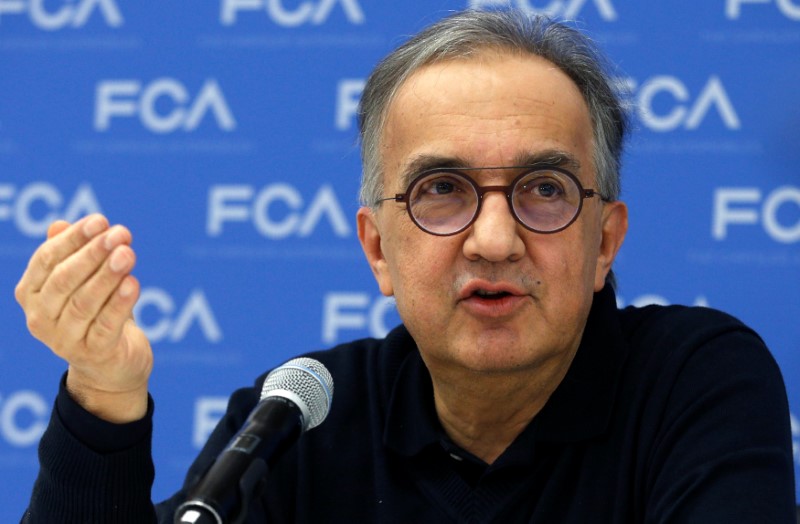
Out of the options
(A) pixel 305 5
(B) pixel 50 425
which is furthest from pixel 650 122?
(B) pixel 50 425

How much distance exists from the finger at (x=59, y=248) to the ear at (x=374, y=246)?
0.73m

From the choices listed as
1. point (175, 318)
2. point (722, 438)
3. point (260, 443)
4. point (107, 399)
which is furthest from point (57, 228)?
point (175, 318)

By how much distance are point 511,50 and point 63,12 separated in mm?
1714

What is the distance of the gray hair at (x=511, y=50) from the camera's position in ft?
6.21

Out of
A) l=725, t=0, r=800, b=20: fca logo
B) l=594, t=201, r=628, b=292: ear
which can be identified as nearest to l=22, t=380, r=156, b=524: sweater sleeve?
l=594, t=201, r=628, b=292: ear

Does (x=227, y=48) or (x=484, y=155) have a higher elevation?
(x=227, y=48)

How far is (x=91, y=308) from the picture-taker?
1.38m

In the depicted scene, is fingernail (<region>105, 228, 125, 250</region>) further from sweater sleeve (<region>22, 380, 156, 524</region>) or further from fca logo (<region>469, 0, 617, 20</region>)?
fca logo (<region>469, 0, 617, 20</region>)

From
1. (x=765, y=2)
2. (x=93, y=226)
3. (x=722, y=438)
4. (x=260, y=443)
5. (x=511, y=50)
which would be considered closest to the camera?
(x=260, y=443)

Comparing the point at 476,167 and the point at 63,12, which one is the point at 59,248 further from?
the point at 63,12

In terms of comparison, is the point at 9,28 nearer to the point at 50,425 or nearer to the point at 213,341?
the point at 213,341

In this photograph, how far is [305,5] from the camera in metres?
2.99

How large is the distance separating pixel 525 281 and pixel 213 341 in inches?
58.2

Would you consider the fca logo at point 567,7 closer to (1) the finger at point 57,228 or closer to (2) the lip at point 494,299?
(2) the lip at point 494,299
